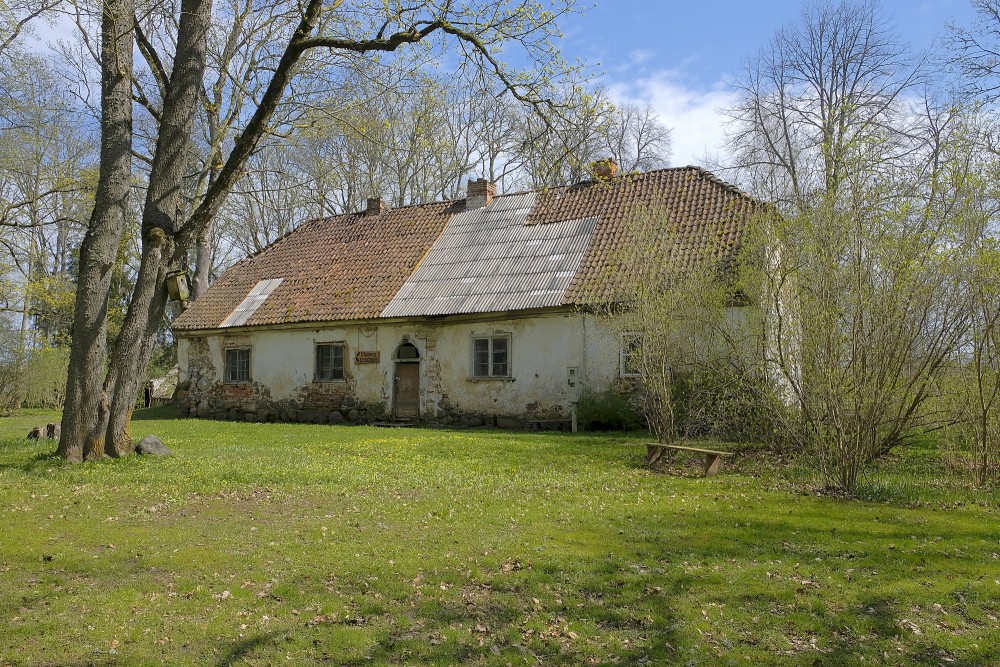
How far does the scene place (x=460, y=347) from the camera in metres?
20.3

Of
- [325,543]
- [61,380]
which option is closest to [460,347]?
[325,543]

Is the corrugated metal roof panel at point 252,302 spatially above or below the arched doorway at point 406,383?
above

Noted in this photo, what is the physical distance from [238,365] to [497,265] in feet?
29.6

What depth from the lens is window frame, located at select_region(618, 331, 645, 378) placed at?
13.7 m

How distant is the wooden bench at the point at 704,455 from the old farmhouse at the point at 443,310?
17.3ft

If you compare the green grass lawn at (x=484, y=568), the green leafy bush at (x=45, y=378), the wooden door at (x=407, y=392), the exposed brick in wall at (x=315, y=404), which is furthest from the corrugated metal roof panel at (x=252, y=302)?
the green grass lawn at (x=484, y=568)

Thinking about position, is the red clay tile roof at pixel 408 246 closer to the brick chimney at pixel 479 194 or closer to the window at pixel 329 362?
the brick chimney at pixel 479 194

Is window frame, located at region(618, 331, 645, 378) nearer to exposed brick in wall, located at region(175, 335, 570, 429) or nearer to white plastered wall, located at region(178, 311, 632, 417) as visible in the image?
white plastered wall, located at region(178, 311, 632, 417)

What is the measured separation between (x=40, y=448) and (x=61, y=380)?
18914 mm

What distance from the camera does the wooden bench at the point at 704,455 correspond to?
36.2 ft

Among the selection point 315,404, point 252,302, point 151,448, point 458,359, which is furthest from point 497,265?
point 151,448

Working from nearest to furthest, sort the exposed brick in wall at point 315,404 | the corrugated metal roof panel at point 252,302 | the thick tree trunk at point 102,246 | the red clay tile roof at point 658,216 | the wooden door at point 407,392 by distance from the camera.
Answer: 1. the thick tree trunk at point 102,246
2. the red clay tile roof at point 658,216
3. the exposed brick in wall at point 315,404
4. the wooden door at point 407,392
5. the corrugated metal roof panel at point 252,302

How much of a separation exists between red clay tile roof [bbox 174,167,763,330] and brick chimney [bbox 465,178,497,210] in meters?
0.37

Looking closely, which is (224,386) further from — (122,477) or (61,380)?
(122,477)
